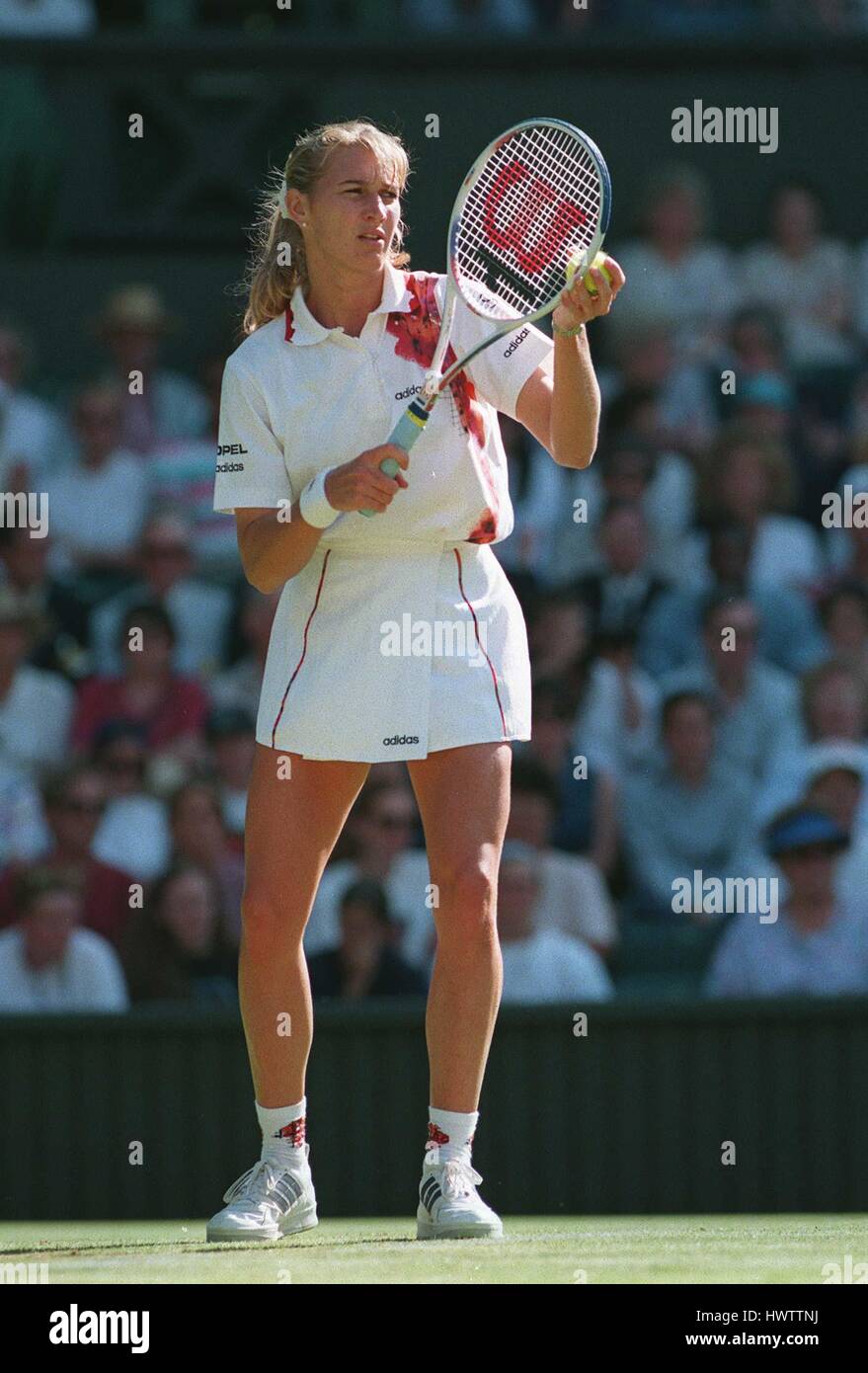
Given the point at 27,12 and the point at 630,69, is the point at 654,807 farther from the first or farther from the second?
the point at 27,12

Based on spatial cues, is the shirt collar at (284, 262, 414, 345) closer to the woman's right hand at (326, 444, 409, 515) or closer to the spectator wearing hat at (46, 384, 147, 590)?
the woman's right hand at (326, 444, 409, 515)

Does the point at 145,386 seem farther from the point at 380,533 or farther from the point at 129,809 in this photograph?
the point at 380,533

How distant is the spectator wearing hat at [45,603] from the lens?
27.1 ft

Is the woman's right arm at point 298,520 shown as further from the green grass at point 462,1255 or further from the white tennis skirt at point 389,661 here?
the green grass at point 462,1255

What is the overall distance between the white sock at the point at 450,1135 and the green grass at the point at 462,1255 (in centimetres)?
14

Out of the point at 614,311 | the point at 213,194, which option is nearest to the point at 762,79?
the point at 614,311

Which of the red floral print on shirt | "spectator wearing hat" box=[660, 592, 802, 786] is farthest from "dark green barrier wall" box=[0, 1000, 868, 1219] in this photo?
the red floral print on shirt

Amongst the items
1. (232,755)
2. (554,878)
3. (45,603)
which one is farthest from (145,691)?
(554,878)

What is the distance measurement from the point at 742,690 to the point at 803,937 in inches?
45.2

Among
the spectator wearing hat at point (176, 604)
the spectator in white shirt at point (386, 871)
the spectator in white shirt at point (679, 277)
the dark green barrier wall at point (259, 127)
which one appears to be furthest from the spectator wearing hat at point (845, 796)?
the dark green barrier wall at point (259, 127)

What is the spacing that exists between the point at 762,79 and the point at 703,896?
387 cm

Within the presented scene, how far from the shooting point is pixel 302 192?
396cm

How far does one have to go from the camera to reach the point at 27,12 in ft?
31.6

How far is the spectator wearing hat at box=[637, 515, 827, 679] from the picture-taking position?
812 cm
